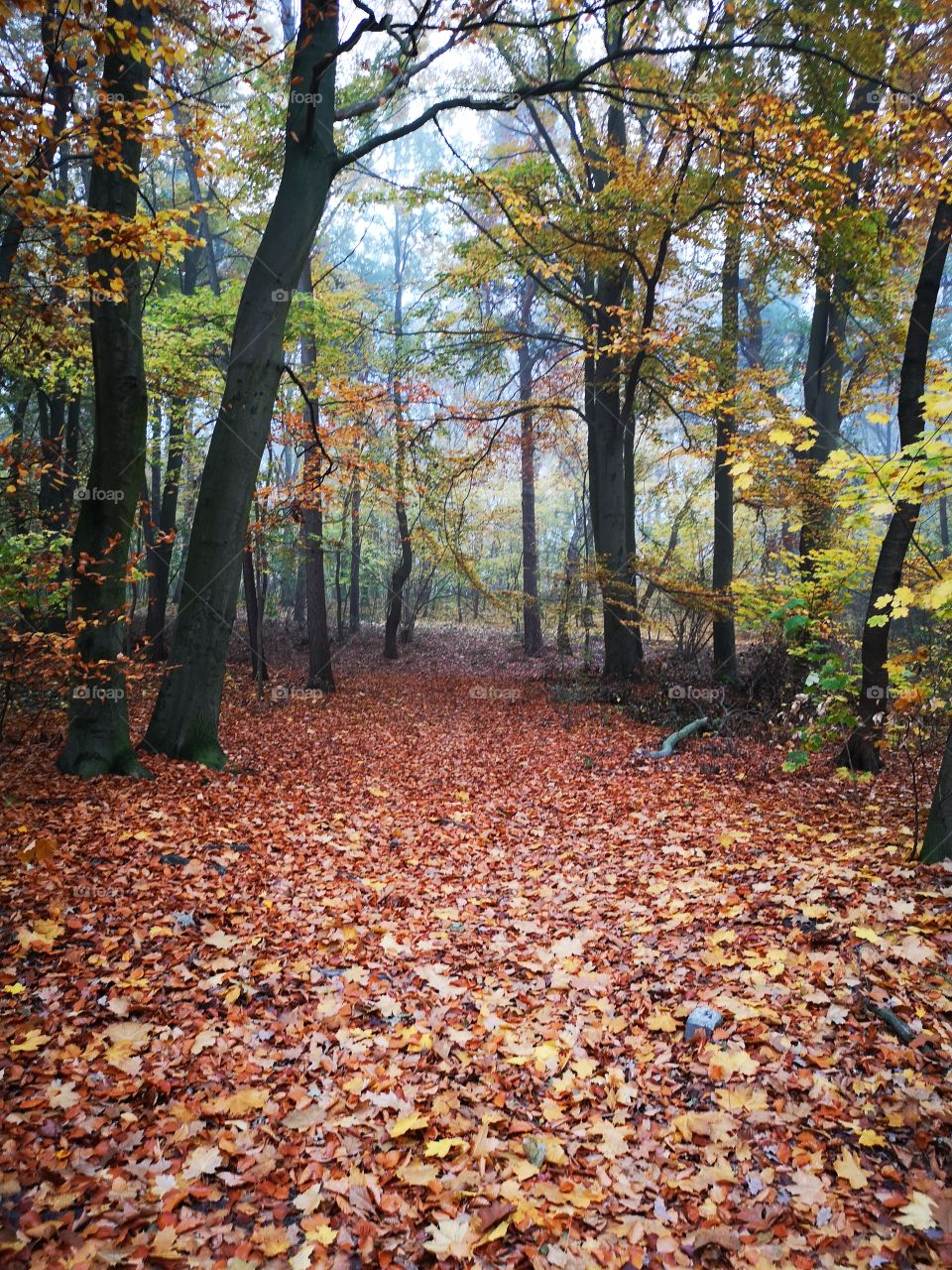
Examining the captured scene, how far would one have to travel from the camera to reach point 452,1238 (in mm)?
2307

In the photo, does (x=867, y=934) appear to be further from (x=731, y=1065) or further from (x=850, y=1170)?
(x=850, y=1170)

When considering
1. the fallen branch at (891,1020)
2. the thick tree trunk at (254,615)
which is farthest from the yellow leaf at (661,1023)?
the thick tree trunk at (254,615)

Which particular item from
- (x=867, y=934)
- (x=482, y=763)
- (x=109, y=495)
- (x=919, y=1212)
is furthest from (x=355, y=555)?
(x=919, y=1212)

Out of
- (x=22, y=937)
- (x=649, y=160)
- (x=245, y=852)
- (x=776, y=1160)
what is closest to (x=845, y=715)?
(x=776, y=1160)

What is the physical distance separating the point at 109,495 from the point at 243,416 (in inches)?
59.4

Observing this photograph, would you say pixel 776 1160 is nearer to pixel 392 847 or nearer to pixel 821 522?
pixel 392 847

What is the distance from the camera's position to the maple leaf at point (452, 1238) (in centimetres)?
225

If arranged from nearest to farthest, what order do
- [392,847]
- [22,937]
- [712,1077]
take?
[712,1077]
[22,937]
[392,847]

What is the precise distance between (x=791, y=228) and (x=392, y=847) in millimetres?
8664

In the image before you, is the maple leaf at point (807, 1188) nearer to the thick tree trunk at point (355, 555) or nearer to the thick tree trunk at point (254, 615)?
the thick tree trunk at point (254, 615)

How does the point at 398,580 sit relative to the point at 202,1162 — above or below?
above

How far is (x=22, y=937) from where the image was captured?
3.57 metres

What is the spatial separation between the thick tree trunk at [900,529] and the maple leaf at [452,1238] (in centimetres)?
474

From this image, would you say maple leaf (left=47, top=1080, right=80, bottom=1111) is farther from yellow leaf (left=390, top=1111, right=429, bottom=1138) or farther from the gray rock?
the gray rock
